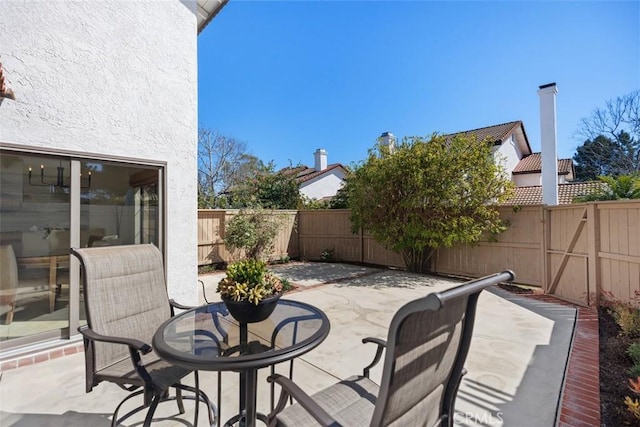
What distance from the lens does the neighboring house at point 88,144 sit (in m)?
3.25

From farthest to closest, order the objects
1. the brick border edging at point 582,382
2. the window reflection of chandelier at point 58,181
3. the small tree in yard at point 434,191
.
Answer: the small tree in yard at point 434,191 < the window reflection of chandelier at point 58,181 < the brick border edging at point 582,382

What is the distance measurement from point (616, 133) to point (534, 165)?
16.7ft

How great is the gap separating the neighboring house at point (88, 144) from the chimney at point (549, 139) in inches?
319

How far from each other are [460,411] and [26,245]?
15.9ft

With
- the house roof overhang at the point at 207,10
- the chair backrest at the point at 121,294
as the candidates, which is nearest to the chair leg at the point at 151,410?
the chair backrest at the point at 121,294

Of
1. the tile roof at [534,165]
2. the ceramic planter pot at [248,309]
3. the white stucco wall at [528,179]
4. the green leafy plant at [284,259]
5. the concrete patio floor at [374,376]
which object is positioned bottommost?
the concrete patio floor at [374,376]

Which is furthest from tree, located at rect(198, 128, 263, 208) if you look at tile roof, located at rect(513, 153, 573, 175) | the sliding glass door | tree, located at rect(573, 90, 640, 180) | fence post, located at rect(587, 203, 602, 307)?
tree, located at rect(573, 90, 640, 180)

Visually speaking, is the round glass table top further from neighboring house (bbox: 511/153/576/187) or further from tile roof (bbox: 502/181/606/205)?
neighboring house (bbox: 511/153/576/187)

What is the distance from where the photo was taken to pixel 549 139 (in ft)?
24.3

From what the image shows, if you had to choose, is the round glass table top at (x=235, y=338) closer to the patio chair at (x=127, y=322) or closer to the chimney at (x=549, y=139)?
the patio chair at (x=127, y=322)

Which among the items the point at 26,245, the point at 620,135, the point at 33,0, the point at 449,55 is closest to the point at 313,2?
the point at 449,55

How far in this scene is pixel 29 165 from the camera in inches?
132

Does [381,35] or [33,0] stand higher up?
[381,35]

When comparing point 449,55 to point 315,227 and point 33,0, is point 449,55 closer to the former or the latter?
point 315,227
